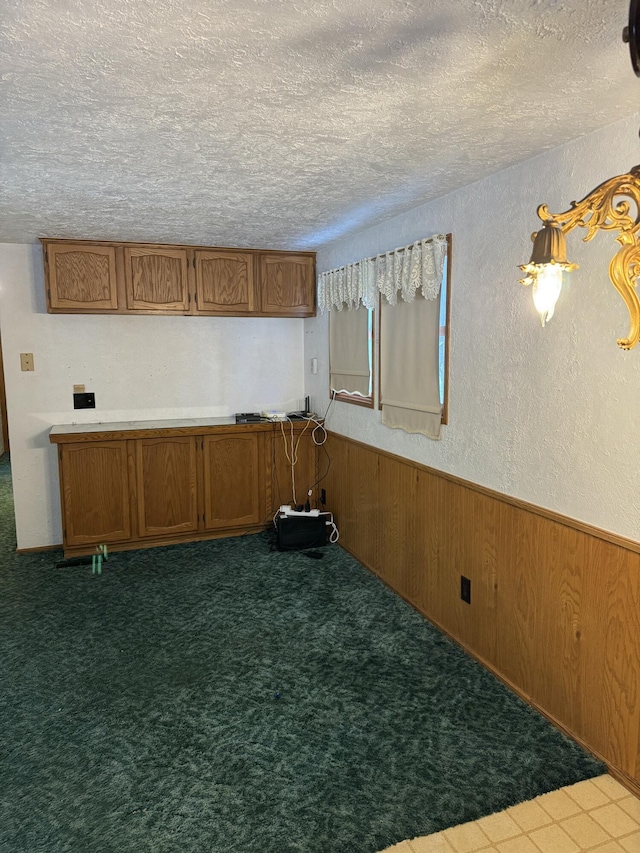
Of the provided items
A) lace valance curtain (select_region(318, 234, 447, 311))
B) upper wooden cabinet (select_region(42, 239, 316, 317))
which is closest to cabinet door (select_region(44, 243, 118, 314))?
upper wooden cabinet (select_region(42, 239, 316, 317))

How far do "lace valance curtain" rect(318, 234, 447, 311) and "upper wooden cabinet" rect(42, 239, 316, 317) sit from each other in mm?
289

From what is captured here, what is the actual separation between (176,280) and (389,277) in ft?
5.54

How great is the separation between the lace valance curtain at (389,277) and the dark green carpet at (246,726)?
1848 mm

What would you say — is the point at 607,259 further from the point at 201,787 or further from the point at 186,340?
the point at 186,340

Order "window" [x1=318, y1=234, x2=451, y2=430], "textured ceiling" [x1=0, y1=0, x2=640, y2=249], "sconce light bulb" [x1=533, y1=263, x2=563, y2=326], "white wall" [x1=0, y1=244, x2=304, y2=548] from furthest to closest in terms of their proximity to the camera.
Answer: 1. "white wall" [x1=0, y1=244, x2=304, y2=548]
2. "window" [x1=318, y1=234, x2=451, y2=430]
3. "sconce light bulb" [x1=533, y1=263, x2=563, y2=326]
4. "textured ceiling" [x1=0, y1=0, x2=640, y2=249]

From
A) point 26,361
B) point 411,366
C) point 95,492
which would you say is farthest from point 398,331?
point 26,361

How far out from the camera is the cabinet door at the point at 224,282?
429cm

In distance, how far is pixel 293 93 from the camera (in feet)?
5.64

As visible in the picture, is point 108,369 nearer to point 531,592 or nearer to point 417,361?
point 417,361

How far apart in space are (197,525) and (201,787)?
255 centimetres

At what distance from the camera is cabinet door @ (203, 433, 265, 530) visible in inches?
174

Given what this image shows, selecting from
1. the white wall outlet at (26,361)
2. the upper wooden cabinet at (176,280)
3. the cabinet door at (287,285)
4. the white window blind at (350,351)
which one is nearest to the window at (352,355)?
the white window blind at (350,351)

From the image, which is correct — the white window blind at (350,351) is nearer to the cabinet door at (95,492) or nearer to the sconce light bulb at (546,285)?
the cabinet door at (95,492)

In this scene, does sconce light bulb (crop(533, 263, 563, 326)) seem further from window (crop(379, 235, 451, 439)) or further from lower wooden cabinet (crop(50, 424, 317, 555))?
lower wooden cabinet (crop(50, 424, 317, 555))
